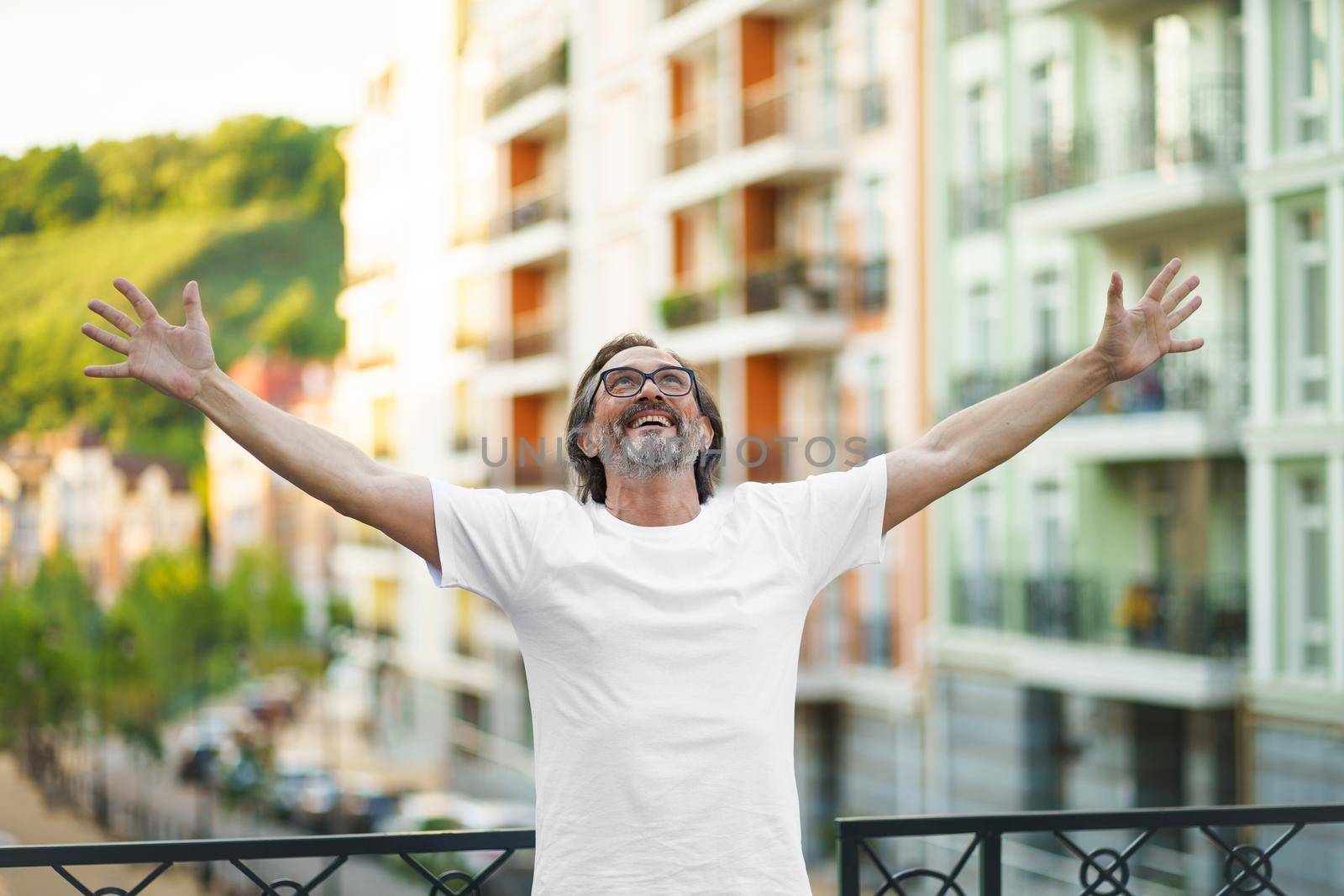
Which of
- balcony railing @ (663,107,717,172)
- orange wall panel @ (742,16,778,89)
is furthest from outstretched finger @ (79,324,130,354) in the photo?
balcony railing @ (663,107,717,172)

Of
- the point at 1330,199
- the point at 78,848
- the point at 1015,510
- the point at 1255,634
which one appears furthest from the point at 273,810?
the point at 78,848

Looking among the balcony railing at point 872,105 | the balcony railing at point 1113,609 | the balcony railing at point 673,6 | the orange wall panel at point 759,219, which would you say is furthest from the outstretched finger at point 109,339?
the balcony railing at point 673,6

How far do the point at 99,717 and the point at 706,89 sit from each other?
16.5 metres

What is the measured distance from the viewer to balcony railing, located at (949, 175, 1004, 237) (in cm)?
1251

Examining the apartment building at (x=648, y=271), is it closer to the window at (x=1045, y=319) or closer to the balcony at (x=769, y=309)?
the balcony at (x=769, y=309)

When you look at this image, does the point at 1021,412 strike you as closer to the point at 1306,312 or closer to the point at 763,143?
the point at 1306,312

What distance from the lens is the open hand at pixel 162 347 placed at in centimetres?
156

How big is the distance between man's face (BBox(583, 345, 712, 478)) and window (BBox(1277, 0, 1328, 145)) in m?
8.99

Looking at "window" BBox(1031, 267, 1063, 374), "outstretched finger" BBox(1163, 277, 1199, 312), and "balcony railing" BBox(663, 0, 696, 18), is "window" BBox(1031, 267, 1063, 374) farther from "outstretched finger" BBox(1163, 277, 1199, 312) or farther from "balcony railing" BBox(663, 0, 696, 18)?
"outstretched finger" BBox(1163, 277, 1199, 312)

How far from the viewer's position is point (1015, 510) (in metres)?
12.4

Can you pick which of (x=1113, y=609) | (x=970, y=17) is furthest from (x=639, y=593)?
(x=970, y=17)

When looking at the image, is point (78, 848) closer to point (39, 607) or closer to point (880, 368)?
point (880, 368)

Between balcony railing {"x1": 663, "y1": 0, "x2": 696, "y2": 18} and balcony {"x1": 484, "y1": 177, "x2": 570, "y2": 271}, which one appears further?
balcony {"x1": 484, "y1": 177, "x2": 570, "y2": 271}

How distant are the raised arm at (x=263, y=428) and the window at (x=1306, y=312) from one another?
9.29 meters
